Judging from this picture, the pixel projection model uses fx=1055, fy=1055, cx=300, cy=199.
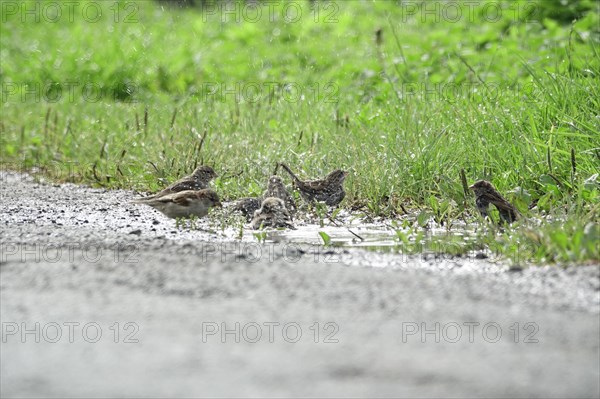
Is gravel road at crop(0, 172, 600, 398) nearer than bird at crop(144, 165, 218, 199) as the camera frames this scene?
Yes

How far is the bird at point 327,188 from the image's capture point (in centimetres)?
799

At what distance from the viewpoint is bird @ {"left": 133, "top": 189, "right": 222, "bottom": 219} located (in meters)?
7.44

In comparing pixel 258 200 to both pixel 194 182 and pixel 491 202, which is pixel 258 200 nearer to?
pixel 194 182

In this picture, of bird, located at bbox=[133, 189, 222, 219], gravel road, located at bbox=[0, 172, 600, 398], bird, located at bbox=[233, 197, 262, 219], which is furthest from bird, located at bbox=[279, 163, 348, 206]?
gravel road, located at bbox=[0, 172, 600, 398]

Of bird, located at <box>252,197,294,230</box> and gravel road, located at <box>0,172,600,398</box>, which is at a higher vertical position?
bird, located at <box>252,197,294,230</box>

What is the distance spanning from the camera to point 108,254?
6.11 meters

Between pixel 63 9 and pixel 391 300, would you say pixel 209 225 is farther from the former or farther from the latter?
pixel 63 9

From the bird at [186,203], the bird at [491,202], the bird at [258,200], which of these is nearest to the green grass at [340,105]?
the bird at [491,202]

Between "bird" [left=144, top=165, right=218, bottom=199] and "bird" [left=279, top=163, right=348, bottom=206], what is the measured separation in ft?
2.62

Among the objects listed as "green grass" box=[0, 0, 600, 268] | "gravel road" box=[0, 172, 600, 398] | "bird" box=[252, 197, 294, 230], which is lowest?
"gravel road" box=[0, 172, 600, 398]

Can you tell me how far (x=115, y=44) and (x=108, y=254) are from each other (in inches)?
524

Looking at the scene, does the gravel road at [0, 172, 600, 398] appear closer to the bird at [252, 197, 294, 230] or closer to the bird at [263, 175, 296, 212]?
the bird at [252, 197, 294, 230]

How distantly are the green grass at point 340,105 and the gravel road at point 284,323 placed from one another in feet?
2.97

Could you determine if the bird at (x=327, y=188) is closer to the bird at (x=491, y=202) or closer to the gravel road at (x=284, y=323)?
the bird at (x=491, y=202)
